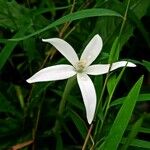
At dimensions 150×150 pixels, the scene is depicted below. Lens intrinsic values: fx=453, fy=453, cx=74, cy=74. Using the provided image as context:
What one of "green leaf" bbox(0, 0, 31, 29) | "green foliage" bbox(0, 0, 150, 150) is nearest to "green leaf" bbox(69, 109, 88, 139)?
"green foliage" bbox(0, 0, 150, 150)

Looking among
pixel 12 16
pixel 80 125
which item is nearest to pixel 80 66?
pixel 80 125

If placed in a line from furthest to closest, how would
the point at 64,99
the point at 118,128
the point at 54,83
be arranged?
1. the point at 54,83
2. the point at 64,99
3. the point at 118,128

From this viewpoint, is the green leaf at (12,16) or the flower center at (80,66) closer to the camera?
the flower center at (80,66)

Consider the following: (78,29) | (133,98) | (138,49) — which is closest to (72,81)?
(133,98)

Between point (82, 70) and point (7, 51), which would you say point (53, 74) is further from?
point (7, 51)

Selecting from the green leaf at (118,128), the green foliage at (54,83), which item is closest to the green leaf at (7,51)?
the green foliage at (54,83)

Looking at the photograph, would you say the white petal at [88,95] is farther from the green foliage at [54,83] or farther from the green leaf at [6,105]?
the green leaf at [6,105]
